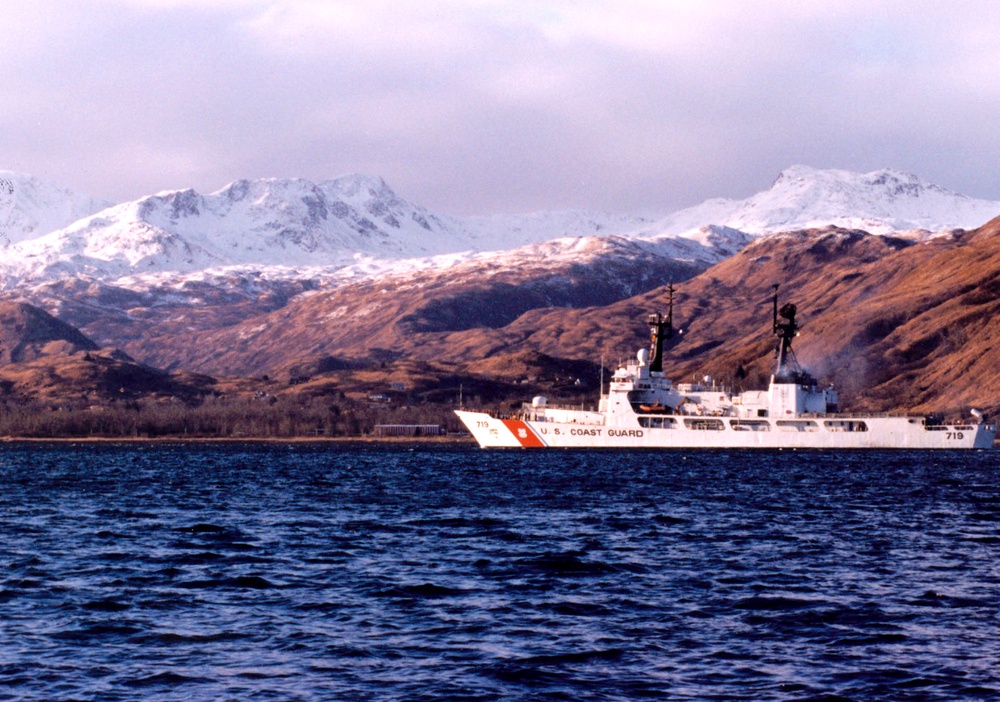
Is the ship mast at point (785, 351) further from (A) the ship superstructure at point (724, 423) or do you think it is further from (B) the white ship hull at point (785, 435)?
(B) the white ship hull at point (785, 435)

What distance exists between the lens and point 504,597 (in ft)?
140

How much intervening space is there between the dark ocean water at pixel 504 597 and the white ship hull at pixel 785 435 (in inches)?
3206

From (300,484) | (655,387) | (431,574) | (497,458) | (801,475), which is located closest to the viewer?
(431,574)

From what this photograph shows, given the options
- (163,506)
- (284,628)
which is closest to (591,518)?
(163,506)

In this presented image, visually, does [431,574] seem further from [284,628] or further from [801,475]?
[801,475]

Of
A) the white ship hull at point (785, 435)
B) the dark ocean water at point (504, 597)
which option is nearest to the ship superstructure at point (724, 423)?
the white ship hull at point (785, 435)

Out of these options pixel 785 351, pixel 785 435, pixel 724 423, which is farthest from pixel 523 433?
pixel 785 351

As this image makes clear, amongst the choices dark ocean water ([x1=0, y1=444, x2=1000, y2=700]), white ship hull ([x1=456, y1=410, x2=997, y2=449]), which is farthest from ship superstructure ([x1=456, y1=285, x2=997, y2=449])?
dark ocean water ([x1=0, y1=444, x2=1000, y2=700])

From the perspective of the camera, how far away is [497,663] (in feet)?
108

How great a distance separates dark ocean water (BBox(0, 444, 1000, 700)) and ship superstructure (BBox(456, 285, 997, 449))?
81.9 m

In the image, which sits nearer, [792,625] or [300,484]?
[792,625]

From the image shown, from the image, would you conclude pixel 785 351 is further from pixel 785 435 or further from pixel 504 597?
pixel 504 597

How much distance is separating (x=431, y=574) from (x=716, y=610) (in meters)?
11.9

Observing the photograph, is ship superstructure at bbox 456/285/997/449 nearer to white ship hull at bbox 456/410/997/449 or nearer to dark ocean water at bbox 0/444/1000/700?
white ship hull at bbox 456/410/997/449
